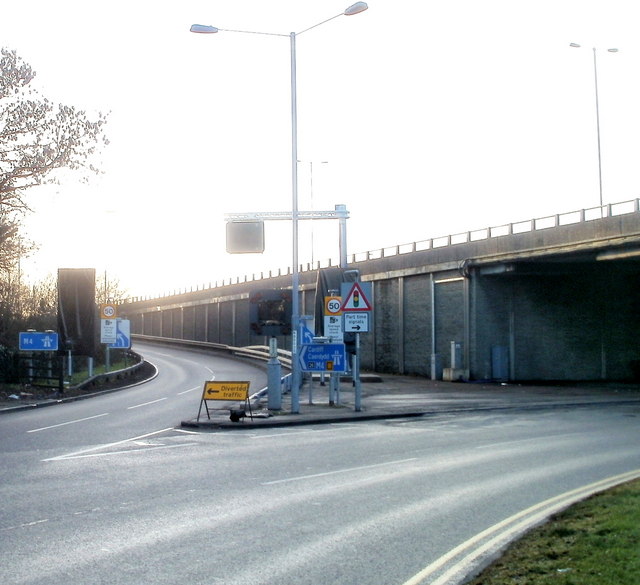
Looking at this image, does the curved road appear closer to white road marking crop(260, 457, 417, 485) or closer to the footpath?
white road marking crop(260, 457, 417, 485)

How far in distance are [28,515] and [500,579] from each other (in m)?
5.60

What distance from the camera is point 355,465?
14.2 metres

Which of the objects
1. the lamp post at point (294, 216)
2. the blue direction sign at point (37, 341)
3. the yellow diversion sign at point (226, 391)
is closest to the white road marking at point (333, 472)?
the yellow diversion sign at point (226, 391)

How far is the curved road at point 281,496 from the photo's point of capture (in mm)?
7664

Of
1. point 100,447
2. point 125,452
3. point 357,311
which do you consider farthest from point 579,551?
point 357,311

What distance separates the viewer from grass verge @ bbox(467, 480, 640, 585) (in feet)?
21.5

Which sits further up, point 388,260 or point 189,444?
point 388,260

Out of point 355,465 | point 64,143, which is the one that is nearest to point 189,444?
point 355,465

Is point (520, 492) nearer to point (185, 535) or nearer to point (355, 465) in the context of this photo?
point (355, 465)

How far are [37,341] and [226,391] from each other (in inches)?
535

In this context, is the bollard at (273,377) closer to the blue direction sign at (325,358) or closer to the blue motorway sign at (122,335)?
the blue direction sign at (325,358)

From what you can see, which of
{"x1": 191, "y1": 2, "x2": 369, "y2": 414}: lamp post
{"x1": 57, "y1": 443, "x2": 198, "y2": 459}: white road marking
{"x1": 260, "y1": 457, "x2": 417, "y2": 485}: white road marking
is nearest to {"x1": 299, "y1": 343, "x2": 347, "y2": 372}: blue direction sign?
{"x1": 191, "y1": 2, "x2": 369, "y2": 414}: lamp post

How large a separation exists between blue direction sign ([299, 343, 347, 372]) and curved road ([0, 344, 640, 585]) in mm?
4517

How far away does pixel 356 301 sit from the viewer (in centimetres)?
2553
